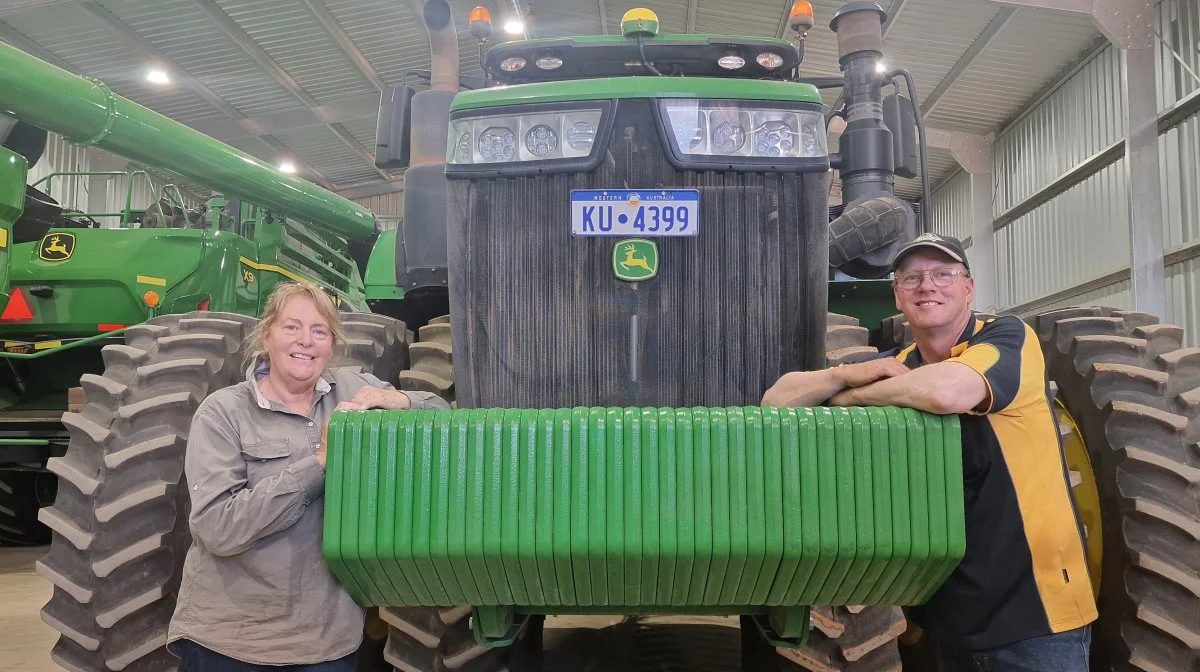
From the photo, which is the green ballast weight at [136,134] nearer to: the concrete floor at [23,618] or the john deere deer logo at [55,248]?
the john deere deer logo at [55,248]

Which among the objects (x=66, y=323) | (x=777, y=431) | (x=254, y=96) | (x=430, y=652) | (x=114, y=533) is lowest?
(x=430, y=652)

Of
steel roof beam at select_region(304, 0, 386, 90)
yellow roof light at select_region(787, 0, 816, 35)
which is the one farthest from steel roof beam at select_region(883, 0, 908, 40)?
yellow roof light at select_region(787, 0, 816, 35)

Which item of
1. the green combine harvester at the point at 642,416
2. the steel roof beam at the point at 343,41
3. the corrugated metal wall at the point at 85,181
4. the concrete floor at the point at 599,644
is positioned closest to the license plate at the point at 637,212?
the green combine harvester at the point at 642,416

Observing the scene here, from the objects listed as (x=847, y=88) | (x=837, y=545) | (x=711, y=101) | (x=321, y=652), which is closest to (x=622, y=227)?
(x=711, y=101)

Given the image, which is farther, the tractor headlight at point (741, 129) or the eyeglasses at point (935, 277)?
the tractor headlight at point (741, 129)

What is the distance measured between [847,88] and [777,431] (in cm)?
209

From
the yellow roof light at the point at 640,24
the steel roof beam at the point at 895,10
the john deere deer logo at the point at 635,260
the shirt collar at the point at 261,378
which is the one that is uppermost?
the steel roof beam at the point at 895,10

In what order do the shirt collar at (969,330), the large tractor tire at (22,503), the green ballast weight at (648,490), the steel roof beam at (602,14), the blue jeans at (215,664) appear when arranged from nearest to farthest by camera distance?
1. the green ballast weight at (648,490)
2. the blue jeans at (215,664)
3. the shirt collar at (969,330)
4. the large tractor tire at (22,503)
5. the steel roof beam at (602,14)

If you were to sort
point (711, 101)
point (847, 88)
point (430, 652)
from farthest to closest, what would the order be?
point (847, 88) < point (430, 652) < point (711, 101)

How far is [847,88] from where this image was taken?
346 cm

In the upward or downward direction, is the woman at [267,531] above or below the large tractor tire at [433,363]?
below

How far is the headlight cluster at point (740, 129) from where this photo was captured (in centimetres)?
238

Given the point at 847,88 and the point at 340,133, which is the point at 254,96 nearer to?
the point at 340,133

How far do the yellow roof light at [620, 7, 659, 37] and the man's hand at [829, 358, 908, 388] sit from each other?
5.18 feet
